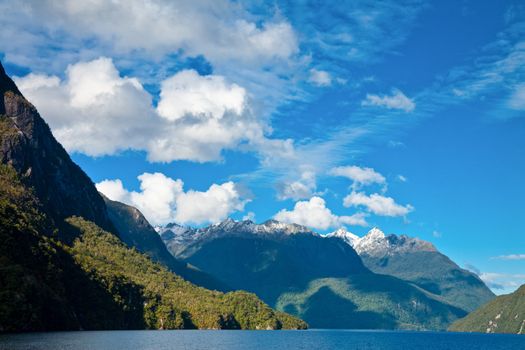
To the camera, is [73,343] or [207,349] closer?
[73,343]

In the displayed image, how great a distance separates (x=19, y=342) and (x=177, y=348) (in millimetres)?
52470

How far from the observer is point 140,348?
18000 cm

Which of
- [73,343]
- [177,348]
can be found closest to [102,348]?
[73,343]

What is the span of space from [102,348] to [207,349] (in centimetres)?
4383

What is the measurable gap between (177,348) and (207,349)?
11.4m

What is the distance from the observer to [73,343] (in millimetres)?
173625

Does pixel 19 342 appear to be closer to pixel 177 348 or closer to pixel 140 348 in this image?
pixel 140 348

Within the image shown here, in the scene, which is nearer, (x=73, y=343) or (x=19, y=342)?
(x=19, y=342)

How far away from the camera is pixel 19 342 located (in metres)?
158

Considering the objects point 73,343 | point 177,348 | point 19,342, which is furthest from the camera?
point 177,348

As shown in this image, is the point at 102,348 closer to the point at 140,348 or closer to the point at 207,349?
the point at 140,348

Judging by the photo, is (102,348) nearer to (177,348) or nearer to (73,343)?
(73,343)

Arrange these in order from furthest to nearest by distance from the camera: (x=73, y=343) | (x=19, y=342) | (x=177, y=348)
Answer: (x=177, y=348)
(x=73, y=343)
(x=19, y=342)

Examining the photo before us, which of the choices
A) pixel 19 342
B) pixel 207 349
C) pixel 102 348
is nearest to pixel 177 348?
pixel 207 349
